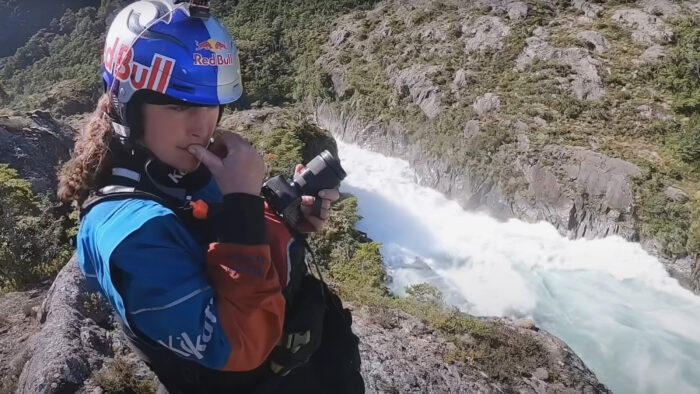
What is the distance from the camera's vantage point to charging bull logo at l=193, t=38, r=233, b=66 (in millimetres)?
1385

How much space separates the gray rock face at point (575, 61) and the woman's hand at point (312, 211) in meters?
19.8

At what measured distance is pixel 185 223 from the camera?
1.31 m

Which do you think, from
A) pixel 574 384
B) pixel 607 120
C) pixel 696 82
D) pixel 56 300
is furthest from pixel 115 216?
pixel 696 82

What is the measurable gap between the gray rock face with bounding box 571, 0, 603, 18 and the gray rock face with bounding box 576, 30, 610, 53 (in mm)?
1982

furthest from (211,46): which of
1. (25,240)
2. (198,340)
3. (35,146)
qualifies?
(35,146)

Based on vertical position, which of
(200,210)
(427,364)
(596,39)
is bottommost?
(427,364)

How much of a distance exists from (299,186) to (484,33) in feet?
81.9

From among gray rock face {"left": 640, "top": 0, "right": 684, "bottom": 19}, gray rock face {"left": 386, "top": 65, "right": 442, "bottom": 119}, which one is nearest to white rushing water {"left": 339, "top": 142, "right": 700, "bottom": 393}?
gray rock face {"left": 386, "top": 65, "right": 442, "bottom": 119}

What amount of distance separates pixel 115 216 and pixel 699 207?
15.6 m

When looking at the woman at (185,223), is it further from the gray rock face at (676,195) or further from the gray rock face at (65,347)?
the gray rock face at (676,195)

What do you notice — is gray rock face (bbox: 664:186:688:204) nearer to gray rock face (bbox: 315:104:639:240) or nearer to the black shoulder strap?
gray rock face (bbox: 315:104:639:240)

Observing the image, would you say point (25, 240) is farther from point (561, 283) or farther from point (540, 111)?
point (540, 111)

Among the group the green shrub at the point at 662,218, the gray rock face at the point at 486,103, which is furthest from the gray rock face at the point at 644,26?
the green shrub at the point at 662,218

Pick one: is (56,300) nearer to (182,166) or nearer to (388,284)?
(182,166)
